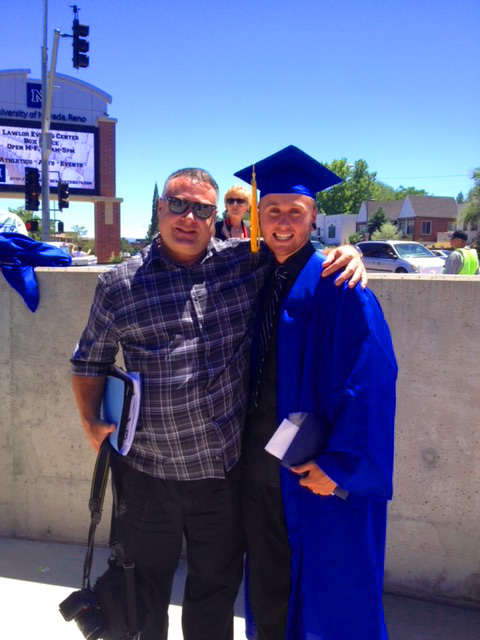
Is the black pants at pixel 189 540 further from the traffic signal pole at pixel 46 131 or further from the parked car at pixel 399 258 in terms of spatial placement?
the parked car at pixel 399 258

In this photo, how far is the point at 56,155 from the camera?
32750 mm

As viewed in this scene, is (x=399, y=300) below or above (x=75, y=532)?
above

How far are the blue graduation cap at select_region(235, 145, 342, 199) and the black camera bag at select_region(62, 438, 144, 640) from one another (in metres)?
1.15

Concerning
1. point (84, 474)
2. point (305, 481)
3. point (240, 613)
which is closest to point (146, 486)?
point (305, 481)

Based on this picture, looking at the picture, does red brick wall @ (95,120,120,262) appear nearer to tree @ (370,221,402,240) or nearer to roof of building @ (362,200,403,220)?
tree @ (370,221,402,240)

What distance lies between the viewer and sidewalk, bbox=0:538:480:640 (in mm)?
2580

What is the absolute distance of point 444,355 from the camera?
271 cm

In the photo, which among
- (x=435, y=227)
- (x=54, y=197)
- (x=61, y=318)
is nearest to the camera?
(x=61, y=318)

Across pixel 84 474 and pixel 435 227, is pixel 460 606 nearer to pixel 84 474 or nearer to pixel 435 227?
pixel 84 474

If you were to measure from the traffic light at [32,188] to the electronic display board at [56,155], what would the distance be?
1450cm

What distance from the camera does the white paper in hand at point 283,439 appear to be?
1791 millimetres

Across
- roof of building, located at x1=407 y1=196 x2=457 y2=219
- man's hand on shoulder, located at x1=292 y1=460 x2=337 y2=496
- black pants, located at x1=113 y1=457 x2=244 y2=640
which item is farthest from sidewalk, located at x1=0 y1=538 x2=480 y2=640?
roof of building, located at x1=407 y1=196 x2=457 y2=219

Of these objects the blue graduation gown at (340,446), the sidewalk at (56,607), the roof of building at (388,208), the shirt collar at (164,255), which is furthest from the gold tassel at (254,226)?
the roof of building at (388,208)

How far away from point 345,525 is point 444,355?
1.17 metres
